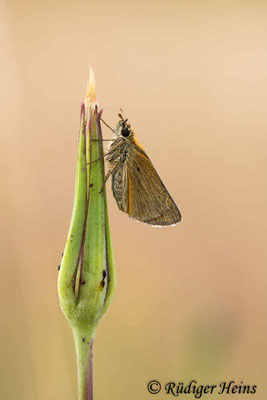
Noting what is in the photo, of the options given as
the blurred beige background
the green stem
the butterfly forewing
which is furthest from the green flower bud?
the blurred beige background

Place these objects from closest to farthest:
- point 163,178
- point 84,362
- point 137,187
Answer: point 84,362 < point 137,187 < point 163,178

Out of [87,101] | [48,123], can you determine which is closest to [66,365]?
[48,123]

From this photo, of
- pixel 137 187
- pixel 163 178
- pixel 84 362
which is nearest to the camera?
pixel 84 362

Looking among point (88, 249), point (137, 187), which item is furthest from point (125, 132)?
point (88, 249)

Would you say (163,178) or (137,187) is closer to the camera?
(137,187)

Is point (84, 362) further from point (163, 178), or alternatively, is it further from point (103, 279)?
point (163, 178)

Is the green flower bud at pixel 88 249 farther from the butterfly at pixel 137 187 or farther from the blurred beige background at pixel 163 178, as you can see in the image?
the blurred beige background at pixel 163 178

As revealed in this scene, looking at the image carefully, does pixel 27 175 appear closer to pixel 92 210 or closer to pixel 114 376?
pixel 114 376
